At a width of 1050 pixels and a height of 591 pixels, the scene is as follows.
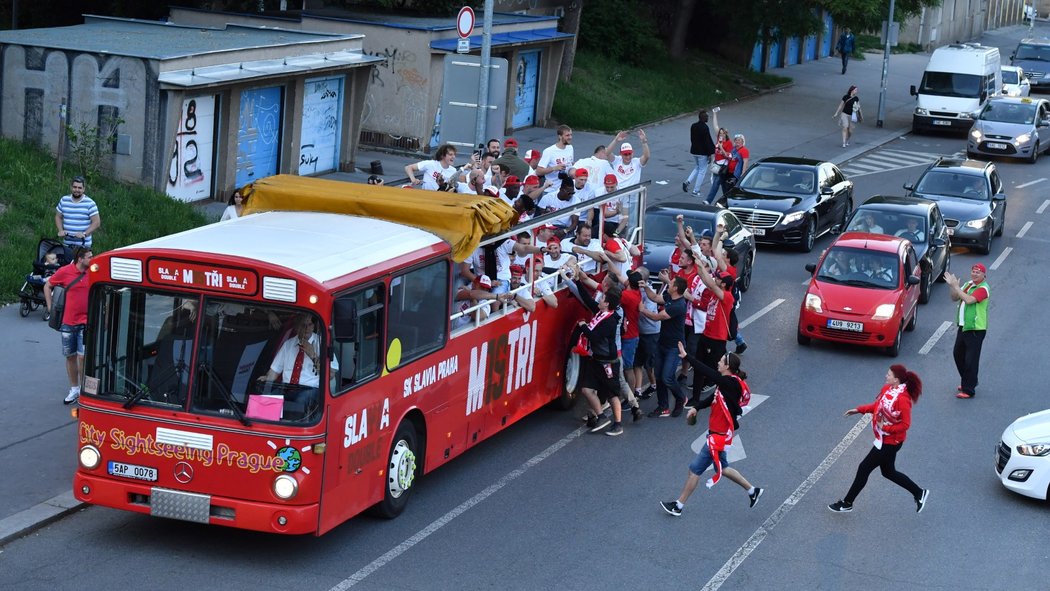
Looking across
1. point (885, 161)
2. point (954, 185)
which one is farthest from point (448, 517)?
point (885, 161)

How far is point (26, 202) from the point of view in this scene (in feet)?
65.3

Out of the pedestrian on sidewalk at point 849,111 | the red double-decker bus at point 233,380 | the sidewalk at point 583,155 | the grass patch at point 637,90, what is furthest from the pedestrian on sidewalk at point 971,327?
the pedestrian on sidewalk at point 849,111

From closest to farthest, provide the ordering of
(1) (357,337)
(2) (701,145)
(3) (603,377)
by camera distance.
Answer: (1) (357,337)
(3) (603,377)
(2) (701,145)

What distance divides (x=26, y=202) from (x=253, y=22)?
12.3 m

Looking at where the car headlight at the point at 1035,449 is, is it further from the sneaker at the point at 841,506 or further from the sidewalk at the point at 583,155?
the sidewalk at the point at 583,155

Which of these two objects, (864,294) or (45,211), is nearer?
(864,294)

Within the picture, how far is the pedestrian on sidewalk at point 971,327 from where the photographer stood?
17141 millimetres

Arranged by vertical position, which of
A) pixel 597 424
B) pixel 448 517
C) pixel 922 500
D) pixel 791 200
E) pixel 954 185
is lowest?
pixel 448 517

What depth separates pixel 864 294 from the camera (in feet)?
64.5

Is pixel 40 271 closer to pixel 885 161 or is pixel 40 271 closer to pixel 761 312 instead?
pixel 761 312

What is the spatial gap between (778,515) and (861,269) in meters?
8.09

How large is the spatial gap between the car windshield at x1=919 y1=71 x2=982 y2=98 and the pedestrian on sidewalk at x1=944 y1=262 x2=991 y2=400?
94.4 ft

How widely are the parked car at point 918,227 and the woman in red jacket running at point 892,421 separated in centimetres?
1024

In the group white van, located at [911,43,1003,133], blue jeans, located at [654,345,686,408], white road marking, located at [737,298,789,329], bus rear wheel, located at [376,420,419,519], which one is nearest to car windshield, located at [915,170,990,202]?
white road marking, located at [737,298,789,329]
